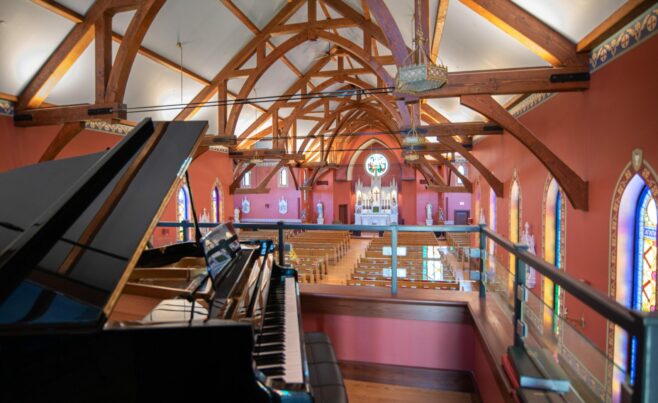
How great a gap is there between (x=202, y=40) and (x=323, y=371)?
7740 millimetres

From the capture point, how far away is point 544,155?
166 inches

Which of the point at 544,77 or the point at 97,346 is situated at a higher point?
the point at 544,77

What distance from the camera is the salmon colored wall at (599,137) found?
3.04 metres

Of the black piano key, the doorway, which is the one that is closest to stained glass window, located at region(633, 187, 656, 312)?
the black piano key

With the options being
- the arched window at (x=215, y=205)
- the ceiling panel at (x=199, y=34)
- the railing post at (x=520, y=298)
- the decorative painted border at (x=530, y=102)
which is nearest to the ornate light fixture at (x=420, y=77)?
the railing post at (x=520, y=298)

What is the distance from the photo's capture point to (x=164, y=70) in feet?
25.6

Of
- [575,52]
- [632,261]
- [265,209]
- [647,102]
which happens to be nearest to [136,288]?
[647,102]

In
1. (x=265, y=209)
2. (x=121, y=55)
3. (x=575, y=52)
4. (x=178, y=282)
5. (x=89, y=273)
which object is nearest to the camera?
(x=89, y=273)

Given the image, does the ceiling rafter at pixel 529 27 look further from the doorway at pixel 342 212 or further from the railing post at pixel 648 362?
the doorway at pixel 342 212

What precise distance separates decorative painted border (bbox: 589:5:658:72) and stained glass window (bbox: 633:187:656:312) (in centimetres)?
136

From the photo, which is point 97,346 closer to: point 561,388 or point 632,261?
point 561,388

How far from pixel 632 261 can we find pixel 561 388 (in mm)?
2813

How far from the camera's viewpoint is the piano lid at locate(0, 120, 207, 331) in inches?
44.9

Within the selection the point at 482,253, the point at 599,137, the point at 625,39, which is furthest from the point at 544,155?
the point at 482,253
